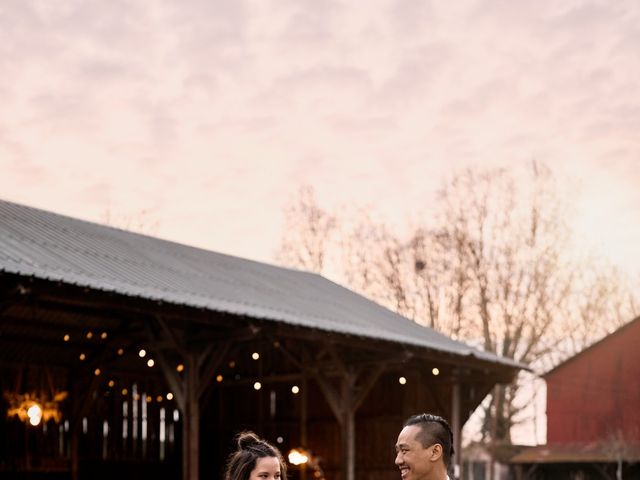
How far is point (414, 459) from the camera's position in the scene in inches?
169

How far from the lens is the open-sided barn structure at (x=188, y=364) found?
48.1 feet

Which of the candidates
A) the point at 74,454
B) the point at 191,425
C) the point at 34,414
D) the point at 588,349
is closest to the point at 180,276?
the point at 191,425

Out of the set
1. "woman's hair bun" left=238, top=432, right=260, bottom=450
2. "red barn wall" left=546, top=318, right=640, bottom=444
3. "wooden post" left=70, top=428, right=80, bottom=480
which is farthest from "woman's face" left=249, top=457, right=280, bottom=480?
"red barn wall" left=546, top=318, right=640, bottom=444

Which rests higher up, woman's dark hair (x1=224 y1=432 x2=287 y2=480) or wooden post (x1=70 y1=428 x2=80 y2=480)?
woman's dark hair (x1=224 y1=432 x2=287 y2=480)

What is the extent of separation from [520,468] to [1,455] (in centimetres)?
1632

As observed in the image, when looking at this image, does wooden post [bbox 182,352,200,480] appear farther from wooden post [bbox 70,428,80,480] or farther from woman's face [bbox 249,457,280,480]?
woman's face [bbox 249,457,280,480]

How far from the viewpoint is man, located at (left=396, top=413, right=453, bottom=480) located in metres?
4.27

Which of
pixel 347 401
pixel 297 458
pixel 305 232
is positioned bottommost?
pixel 297 458

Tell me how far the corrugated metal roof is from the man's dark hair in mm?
7824

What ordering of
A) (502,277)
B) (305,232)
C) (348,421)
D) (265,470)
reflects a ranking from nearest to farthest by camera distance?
(265,470) → (348,421) → (502,277) → (305,232)

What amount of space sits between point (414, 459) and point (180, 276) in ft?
40.1

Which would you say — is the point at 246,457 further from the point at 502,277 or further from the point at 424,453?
the point at 502,277

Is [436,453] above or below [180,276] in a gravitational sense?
below

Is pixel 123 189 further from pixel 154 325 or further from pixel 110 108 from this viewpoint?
pixel 154 325
